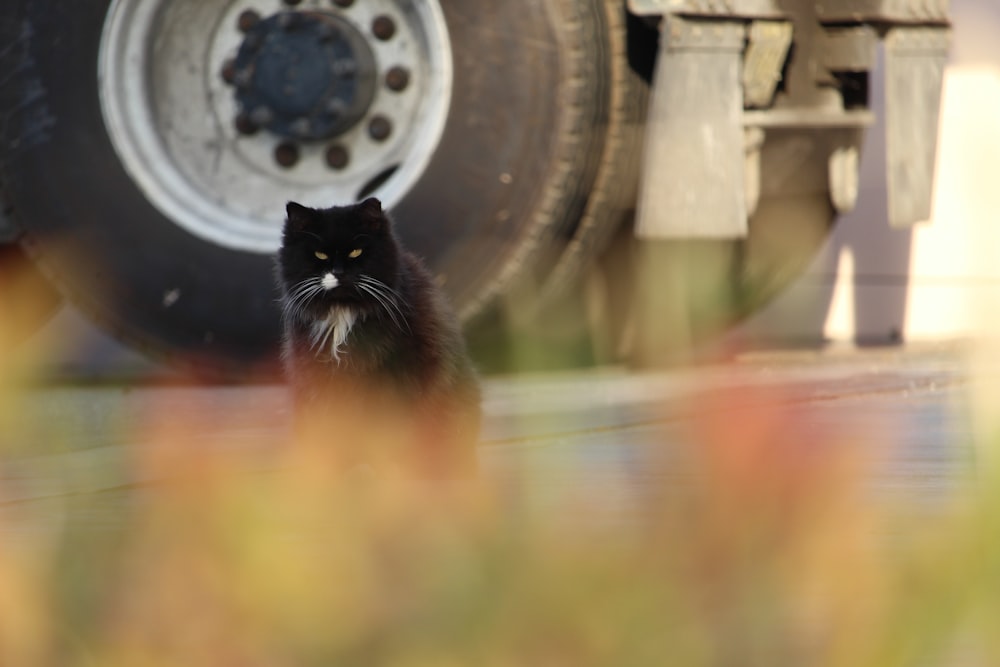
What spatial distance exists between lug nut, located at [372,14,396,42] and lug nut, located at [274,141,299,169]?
0.43 meters

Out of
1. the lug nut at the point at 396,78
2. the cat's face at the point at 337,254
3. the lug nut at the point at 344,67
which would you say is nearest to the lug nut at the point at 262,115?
the lug nut at the point at 344,67

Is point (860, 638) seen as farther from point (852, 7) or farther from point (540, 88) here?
point (852, 7)

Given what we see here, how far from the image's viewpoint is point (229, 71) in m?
5.90

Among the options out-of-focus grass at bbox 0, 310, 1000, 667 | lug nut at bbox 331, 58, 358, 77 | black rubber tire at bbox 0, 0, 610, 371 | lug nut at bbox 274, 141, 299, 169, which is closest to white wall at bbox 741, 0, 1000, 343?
black rubber tire at bbox 0, 0, 610, 371

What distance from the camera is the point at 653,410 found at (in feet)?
16.4

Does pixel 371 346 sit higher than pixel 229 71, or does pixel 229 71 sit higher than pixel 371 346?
pixel 229 71

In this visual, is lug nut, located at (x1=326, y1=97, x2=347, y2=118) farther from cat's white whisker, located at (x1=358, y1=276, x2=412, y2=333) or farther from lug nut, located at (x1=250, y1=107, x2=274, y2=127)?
cat's white whisker, located at (x1=358, y1=276, x2=412, y2=333)

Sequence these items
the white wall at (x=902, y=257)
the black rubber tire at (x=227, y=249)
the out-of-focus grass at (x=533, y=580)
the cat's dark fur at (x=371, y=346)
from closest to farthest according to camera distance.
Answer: the out-of-focus grass at (x=533, y=580) < the cat's dark fur at (x=371, y=346) < the black rubber tire at (x=227, y=249) < the white wall at (x=902, y=257)

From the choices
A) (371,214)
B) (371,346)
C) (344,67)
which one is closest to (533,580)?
(371,346)

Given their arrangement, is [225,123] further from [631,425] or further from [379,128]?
[631,425]

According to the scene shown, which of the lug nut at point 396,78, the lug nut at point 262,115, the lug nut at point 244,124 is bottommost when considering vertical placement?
the lug nut at point 244,124

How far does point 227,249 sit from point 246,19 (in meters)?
0.70

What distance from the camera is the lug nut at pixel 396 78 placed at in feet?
19.1

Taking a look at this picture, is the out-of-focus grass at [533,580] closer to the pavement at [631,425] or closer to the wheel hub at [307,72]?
the pavement at [631,425]
